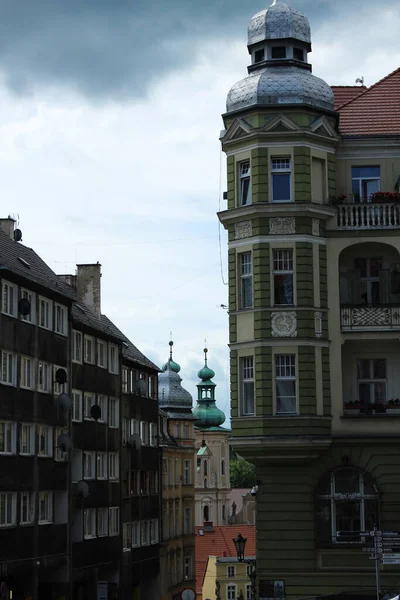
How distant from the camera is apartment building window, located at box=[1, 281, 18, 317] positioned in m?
50.7

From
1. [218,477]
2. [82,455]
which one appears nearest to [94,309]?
[82,455]

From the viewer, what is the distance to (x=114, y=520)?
6744 centimetres

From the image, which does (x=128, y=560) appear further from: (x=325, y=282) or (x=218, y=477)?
(x=218, y=477)

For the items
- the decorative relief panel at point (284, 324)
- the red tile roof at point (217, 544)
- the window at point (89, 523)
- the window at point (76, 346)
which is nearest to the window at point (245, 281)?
the decorative relief panel at point (284, 324)

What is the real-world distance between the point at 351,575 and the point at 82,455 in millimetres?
21598

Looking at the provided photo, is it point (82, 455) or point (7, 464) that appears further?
point (82, 455)

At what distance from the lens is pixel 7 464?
50062mm

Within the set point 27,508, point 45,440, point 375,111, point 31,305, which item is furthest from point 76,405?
point 375,111

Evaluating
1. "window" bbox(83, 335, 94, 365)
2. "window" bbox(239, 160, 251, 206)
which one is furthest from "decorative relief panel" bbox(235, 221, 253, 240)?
"window" bbox(83, 335, 94, 365)

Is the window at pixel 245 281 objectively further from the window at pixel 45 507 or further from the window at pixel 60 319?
the window at pixel 45 507

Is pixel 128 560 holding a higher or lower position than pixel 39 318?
lower

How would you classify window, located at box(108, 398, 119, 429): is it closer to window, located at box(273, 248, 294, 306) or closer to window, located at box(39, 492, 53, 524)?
window, located at box(39, 492, 53, 524)

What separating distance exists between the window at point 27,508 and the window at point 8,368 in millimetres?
4894

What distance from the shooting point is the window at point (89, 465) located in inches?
2424
